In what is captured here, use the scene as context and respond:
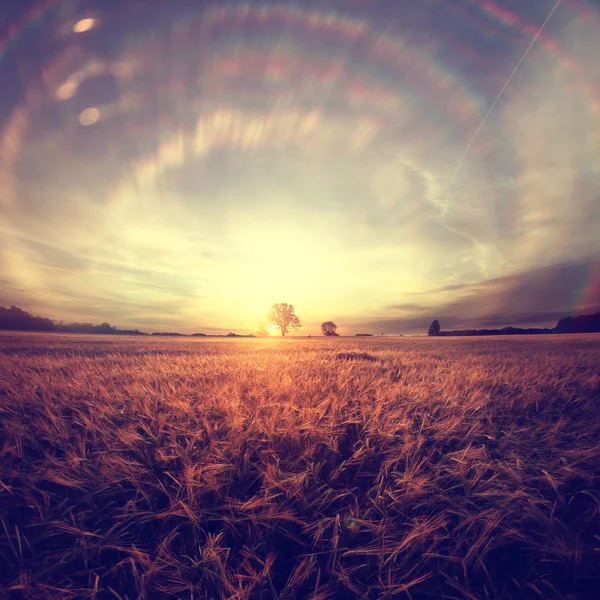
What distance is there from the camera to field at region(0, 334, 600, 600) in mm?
1416

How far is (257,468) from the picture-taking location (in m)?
2.22

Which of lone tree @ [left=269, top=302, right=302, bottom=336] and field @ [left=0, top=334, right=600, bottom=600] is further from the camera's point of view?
lone tree @ [left=269, top=302, right=302, bottom=336]

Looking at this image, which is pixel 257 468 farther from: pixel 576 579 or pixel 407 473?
pixel 576 579

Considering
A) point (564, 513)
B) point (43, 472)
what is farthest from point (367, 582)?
point (43, 472)

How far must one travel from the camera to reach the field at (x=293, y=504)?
4.65ft

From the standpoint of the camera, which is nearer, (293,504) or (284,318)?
(293,504)

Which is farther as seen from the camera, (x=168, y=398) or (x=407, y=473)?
(x=168, y=398)

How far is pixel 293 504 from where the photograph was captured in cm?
184

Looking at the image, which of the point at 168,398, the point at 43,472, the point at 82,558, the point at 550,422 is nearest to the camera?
the point at 82,558

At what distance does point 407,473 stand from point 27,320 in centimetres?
7885

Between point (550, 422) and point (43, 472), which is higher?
point (550, 422)

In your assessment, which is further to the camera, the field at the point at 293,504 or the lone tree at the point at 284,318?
the lone tree at the point at 284,318

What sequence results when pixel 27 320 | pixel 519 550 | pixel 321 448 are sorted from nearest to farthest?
pixel 519 550 < pixel 321 448 < pixel 27 320

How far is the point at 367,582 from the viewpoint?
4.76 ft
